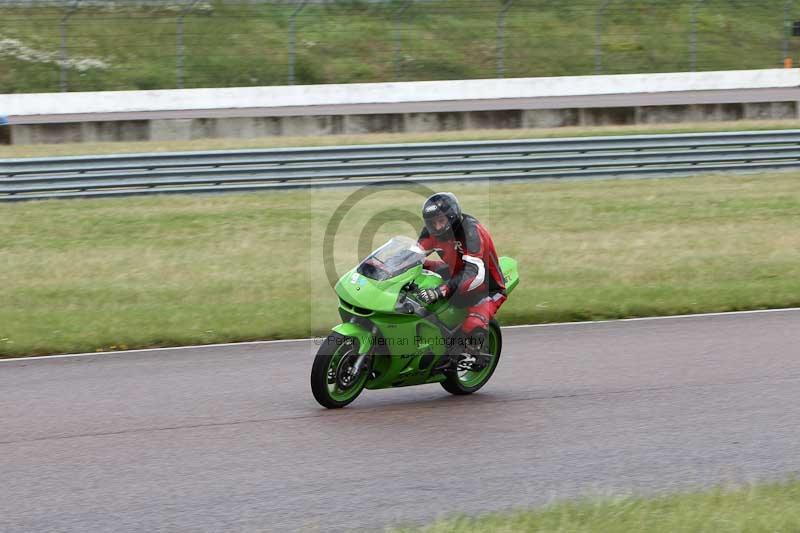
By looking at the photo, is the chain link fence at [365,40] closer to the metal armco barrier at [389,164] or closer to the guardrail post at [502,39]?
the guardrail post at [502,39]

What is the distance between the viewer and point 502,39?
33.8 m

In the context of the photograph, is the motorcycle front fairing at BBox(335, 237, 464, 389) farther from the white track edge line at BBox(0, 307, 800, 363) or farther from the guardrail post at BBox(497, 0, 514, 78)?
the guardrail post at BBox(497, 0, 514, 78)

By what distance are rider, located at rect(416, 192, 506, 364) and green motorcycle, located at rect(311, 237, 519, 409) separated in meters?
0.09

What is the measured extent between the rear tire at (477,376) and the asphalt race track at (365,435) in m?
0.11

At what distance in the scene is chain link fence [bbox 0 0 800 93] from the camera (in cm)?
3088

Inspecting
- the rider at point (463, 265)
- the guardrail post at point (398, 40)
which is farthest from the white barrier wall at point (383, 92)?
the rider at point (463, 265)

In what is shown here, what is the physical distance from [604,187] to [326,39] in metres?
16.9

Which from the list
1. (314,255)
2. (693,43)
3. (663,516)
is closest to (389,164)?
(314,255)

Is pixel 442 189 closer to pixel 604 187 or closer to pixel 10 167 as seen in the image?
pixel 604 187

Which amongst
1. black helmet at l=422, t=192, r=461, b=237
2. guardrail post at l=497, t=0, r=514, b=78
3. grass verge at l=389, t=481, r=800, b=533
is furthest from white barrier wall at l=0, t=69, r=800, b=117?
grass verge at l=389, t=481, r=800, b=533

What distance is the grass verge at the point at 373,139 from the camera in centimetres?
A: 2345

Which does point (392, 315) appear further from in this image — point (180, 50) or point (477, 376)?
point (180, 50)

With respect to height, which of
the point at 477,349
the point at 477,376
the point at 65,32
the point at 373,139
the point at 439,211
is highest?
the point at 65,32

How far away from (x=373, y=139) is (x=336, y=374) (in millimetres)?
17361
